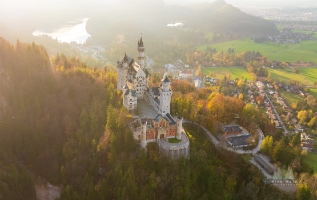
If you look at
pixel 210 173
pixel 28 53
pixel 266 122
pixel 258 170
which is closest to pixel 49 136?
pixel 28 53

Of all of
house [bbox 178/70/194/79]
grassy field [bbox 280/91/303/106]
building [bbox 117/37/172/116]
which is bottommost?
grassy field [bbox 280/91/303/106]

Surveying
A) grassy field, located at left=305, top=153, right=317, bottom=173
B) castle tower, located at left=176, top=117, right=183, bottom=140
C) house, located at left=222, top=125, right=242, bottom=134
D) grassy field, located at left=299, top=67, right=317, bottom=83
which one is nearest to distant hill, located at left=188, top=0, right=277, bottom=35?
grassy field, located at left=299, top=67, right=317, bottom=83

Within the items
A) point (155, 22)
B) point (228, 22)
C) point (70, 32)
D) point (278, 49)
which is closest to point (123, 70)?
point (278, 49)

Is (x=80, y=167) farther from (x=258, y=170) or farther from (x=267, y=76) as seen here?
(x=267, y=76)

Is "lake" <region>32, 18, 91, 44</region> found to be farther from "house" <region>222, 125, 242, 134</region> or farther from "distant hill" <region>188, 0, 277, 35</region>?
"house" <region>222, 125, 242, 134</region>

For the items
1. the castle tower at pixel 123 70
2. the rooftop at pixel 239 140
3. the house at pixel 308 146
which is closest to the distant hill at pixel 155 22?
the castle tower at pixel 123 70

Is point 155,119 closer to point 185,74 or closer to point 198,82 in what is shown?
point 198,82
